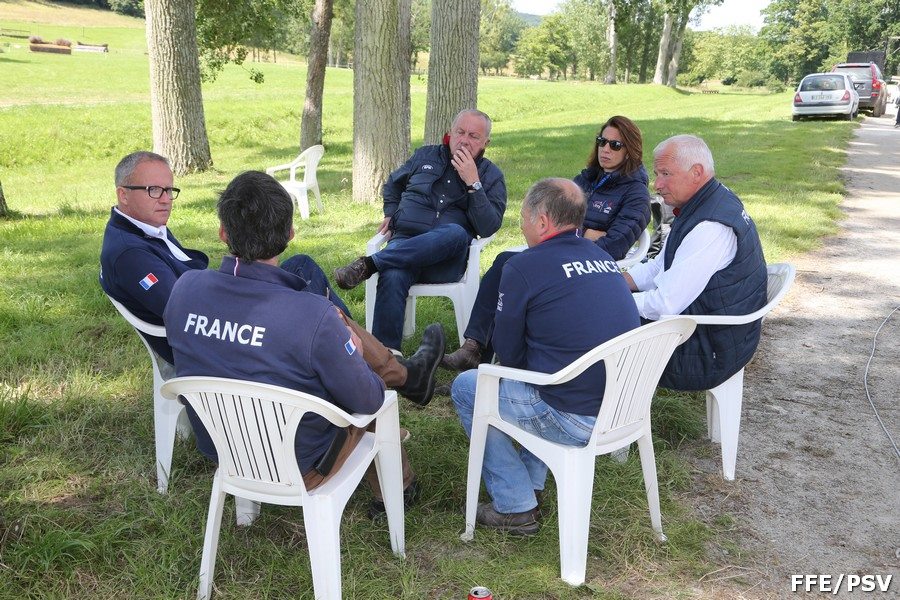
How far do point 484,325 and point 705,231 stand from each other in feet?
4.02

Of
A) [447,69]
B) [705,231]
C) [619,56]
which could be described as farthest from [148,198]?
[619,56]

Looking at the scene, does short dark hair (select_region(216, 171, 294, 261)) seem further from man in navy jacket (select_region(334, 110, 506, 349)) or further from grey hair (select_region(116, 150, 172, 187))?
man in navy jacket (select_region(334, 110, 506, 349))

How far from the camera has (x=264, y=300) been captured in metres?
2.35

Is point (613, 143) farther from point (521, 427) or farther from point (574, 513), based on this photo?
point (574, 513)

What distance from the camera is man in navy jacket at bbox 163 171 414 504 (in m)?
2.35

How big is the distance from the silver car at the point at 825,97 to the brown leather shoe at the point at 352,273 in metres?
22.8

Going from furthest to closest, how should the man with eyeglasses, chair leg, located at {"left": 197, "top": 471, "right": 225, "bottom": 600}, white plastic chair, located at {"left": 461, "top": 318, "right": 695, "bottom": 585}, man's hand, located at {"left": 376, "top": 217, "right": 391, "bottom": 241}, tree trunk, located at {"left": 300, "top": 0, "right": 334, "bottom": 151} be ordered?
tree trunk, located at {"left": 300, "top": 0, "right": 334, "bottom": 151} < man's hand, located at {"left": 376, "top": 217, "right": 391, "bottom": 241} < the man with eyeglasses < white plastic chair, located at {"left": 461, "top": 318, "right": 695, "bottom": 585} < chair leg, located at {"left": 197, "top": 471, "right": 225, "bottom": 600}

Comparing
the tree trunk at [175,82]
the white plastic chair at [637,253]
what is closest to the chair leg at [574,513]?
the white plastic chair at [637,253]

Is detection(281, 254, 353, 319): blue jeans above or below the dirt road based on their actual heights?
above

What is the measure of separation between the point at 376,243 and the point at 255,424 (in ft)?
9.34

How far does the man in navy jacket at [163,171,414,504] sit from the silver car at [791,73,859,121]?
24.6 metres

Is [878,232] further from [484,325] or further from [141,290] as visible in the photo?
[141,290]

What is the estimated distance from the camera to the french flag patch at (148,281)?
3.23m

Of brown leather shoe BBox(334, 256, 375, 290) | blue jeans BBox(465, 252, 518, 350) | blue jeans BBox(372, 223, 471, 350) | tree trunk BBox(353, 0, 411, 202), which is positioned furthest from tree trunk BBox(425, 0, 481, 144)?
blue jeans BBox(465, 252, 518, 350)
